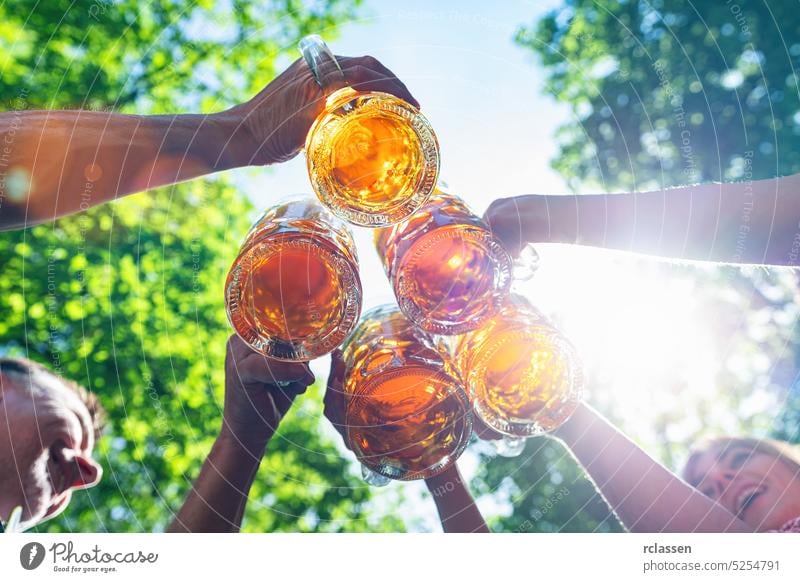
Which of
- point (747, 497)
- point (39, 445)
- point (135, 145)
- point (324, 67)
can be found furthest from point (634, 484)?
point (39, 445)

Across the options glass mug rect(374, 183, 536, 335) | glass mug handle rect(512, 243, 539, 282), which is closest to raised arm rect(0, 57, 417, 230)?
glass mug rect(374, 183, 536, 335)

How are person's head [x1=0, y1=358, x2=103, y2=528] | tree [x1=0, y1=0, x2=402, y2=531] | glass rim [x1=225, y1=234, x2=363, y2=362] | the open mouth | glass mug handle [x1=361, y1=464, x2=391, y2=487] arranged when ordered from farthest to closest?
1. tree [x1=0, y1=0, x2=402, y2=531]
2. the open mouth
3. person's head [x1=0, y1=358, x2=103, y2=528]
4. glass mug handle [x1=361, y1=464, x2=391, y2=487]
5. glass rim [x1=225, y1=234, x2=363, y2=362]

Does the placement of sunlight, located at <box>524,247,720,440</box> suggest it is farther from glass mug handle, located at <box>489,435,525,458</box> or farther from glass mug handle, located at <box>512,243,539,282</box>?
glass mug handle, located at <box>489,435,525,458</box>

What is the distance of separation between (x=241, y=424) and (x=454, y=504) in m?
0.44

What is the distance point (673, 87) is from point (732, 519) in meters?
2.54

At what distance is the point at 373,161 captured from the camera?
0.69m

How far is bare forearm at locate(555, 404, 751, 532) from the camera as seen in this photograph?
1.12 meters

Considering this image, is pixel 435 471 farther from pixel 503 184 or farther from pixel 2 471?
pixel 2 471

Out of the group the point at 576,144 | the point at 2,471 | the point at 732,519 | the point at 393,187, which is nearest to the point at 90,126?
the point at 393,187

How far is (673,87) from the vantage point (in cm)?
311

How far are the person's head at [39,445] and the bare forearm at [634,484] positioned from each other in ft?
3.41

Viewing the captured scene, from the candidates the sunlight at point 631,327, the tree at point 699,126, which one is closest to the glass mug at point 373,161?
the sunlight at point 631,327

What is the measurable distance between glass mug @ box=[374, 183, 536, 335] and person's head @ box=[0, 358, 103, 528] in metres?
0.97

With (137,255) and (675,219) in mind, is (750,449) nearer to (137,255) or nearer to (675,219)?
(675,219)
